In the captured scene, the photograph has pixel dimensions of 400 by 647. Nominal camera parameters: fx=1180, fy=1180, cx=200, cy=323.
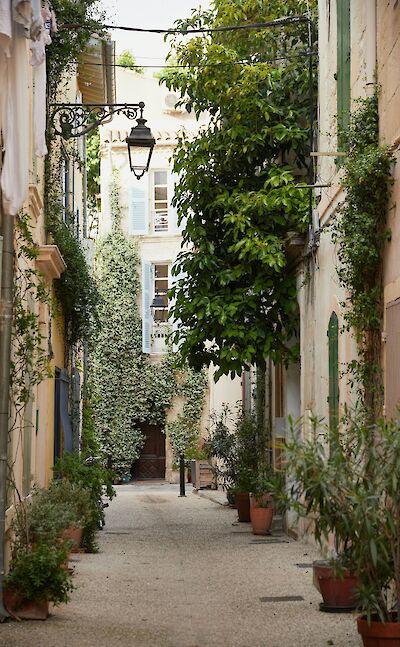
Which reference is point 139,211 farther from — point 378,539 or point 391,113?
point 378,539

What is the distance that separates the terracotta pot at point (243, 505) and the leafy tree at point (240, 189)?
9.89ft

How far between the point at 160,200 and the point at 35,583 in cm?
2646

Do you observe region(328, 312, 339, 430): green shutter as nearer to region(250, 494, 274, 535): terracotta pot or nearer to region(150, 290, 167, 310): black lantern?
region(250, 494, 274, 535): terracotta pot

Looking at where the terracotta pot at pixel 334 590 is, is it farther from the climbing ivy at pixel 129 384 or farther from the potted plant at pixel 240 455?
the climbing ivy at pixel 129 384

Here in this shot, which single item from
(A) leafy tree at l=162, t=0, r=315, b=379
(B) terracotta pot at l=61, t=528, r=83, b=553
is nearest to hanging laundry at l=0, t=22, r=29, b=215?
(B) terracotta pot at l=61, t=528, r=83, b=553

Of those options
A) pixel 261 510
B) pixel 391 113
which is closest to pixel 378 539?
pixel 391 113

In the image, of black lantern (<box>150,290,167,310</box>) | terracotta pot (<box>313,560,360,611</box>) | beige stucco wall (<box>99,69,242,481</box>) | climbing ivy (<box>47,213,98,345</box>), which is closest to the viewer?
terracotta pot (<box>313,560,360,611</box>)

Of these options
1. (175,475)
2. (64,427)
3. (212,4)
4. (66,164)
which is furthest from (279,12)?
(175,475)

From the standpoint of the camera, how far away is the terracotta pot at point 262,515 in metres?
16.6

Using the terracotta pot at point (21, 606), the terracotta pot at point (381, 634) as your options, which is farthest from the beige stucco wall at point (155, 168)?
the terracotta pot at point (381, 634)

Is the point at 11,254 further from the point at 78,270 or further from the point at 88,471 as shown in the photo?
Answer: the point at 78,270

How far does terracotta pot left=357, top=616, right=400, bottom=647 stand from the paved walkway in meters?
1.42

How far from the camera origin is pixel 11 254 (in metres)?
9.37

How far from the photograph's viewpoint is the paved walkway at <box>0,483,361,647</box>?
841 cm
